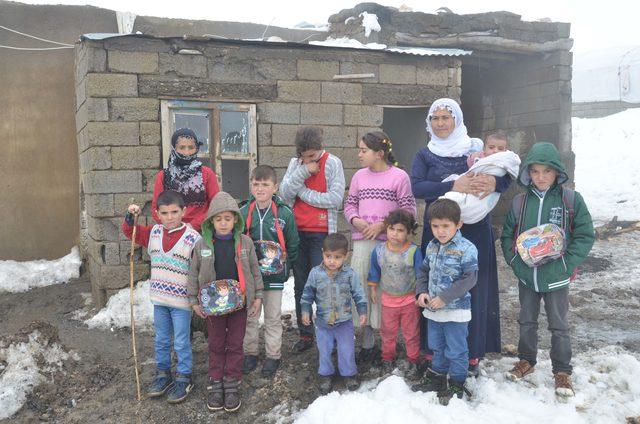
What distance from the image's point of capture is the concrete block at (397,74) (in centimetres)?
632

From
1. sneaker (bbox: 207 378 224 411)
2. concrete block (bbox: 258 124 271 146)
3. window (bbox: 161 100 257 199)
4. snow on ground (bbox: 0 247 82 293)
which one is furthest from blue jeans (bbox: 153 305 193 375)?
snow on ground (bbox: 0 247 82 293)

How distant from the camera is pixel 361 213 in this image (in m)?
3.77

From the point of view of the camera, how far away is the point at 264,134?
19.5 ft

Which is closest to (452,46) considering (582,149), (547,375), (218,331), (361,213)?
(361,213)

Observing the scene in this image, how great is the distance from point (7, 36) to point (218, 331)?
6.03 m

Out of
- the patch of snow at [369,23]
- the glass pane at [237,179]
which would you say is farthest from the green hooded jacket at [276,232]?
the patch of snow at [369,23]

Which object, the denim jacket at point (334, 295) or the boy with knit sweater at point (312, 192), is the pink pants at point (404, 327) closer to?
the denim jacket at point (334, 295)

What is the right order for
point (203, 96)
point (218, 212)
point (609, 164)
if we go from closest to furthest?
point (218, 212), point (203, 96), point (609, 164)

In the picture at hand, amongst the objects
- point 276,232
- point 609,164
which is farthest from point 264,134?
point 609,164

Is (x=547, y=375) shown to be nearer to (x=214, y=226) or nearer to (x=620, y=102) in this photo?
(x=214, y=226)

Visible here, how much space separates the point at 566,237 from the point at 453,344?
3.40ft

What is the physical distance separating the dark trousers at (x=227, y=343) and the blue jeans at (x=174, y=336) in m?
0.19

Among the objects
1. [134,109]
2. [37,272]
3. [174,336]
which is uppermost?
[134,109]

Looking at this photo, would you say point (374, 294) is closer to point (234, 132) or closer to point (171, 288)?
point (171, 288)
